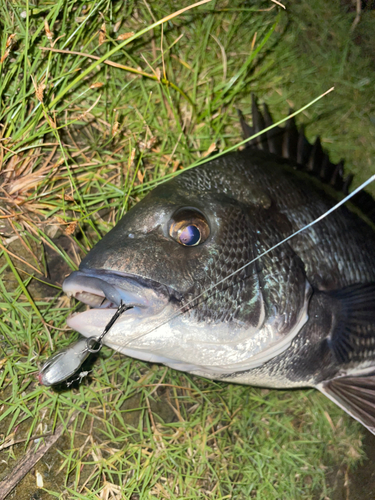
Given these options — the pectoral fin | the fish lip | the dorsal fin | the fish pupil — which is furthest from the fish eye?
the pectoral fin

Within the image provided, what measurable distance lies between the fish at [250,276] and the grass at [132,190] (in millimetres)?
490

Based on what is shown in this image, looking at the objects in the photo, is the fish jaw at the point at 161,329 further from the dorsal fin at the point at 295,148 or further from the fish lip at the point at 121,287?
the dorsal fin at the point at 295,148

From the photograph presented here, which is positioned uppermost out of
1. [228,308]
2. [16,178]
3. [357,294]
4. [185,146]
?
[16,178]

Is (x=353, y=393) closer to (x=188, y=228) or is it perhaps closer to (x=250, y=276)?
(x=250, y=276)

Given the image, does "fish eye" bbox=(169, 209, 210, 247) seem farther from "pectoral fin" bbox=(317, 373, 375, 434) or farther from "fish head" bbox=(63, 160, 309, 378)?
"pectoral fin" bbox=(317, 373, 375, 434)

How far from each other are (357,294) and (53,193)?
1780 millimetres

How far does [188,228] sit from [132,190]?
32.5 inches

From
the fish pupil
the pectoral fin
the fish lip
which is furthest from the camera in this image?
the pectoral fin

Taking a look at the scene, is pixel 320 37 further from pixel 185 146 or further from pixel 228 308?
pixel 228 308

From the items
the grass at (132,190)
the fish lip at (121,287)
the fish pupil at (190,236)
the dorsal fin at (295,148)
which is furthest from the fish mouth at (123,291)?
the dorsal fin at (295,148)

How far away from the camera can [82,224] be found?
7.73 ft

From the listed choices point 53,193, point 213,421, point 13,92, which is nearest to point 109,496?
point 213,421

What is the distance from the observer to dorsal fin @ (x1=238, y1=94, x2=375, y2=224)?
2.25 meters

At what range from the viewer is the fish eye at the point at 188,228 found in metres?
1.64
